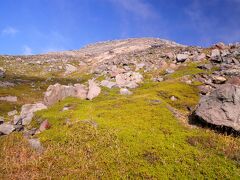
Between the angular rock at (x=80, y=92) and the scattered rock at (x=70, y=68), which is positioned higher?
the scattered rock at (x=70, y=68)

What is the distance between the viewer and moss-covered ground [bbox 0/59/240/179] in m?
18.4

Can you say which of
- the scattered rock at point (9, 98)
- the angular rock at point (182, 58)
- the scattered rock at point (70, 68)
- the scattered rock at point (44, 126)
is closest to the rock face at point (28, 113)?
the scattered rock at point (44, 126)

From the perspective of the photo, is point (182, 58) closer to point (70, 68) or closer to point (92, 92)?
point (92, 92)

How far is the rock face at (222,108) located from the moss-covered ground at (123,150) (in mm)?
1270

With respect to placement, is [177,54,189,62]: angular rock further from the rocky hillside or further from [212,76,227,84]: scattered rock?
the rocky hillside

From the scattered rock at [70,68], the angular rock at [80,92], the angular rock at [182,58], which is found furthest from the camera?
the scattered rock at [70,68]

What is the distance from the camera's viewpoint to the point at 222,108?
23.9 m

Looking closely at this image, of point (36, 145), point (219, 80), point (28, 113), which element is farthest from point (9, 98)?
point (219, 80)

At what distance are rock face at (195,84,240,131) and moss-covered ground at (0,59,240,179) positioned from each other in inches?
50.0

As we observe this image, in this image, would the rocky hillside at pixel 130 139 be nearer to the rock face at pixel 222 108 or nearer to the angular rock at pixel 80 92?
the rock face at pixel 222 108

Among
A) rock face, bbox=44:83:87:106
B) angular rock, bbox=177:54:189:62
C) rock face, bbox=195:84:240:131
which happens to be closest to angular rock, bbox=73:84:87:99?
rock face, bbox=44:83:87:106

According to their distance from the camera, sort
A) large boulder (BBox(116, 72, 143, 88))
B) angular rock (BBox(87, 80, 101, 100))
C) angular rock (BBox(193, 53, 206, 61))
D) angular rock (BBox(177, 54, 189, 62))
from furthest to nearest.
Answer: angular rock (BBox(177, 54, 189, 62)) < angular rock (BBox(193, 53, 206, 61)) < large boulder (BBox(116, 72, 143, 88)) < angular rock (BBox(87, 80, 101, 100))

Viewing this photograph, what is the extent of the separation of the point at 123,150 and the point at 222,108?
10.1 meters

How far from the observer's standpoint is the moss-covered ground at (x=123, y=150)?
1836 cm
